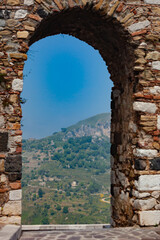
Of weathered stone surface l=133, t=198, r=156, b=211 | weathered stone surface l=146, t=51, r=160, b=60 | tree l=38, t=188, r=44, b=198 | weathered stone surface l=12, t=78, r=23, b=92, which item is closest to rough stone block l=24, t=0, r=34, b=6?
weathered stone surface l=12, t=78, r=23, b=92

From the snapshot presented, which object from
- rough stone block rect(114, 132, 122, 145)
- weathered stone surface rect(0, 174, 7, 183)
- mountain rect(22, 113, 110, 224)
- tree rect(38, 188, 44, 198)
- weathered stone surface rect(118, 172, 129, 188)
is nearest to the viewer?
weathered stone surface rect(0, 174, 7, 183)

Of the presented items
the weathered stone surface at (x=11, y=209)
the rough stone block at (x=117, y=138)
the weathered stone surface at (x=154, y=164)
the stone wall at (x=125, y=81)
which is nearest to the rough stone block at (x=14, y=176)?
the stone wall at (x=125, y=81)

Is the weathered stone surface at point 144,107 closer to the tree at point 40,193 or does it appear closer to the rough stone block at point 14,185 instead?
the rough stone block at point 14,185

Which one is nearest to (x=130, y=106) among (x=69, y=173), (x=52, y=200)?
(x=52, y=200)

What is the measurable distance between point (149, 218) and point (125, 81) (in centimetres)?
243

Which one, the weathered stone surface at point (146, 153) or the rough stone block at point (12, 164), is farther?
the weathered stone surface at point (146, 153)

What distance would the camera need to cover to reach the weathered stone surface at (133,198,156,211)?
4508 mm

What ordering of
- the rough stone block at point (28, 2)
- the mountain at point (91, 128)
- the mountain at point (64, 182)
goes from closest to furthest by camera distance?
the rough stone block at point (28, 2)
the mountain at point (64, 182)
the mountain at point (91, 128)

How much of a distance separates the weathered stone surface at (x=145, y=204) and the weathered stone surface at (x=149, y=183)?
181 millimetres

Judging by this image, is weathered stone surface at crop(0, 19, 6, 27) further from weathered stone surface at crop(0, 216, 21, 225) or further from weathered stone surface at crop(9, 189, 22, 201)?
weathered stone surface at crop(0, 216, 21, 225)

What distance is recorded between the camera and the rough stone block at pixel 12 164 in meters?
4.30

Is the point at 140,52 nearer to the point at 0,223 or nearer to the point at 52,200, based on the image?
the point at 0,223

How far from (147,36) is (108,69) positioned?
1461 millimetres

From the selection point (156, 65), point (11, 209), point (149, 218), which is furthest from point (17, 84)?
point (149, 218)
